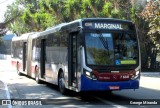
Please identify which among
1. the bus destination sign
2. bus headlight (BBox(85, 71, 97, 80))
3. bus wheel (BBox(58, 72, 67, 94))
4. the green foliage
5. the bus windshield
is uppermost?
the green foliage

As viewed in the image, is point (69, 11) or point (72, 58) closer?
point (72, 58)

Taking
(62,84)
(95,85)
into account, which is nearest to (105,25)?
(95,85)

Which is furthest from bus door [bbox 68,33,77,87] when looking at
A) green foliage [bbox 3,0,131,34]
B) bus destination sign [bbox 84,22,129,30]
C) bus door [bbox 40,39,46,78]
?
green foliage [bbox 3,0,131,34]

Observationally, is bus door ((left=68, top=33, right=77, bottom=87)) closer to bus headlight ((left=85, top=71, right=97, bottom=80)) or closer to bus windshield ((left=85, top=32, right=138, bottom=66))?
bus windshield ((left=85, top=32, right=138, bottom=66))

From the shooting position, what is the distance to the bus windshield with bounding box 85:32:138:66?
43.9 feet

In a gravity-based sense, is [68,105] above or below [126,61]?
below

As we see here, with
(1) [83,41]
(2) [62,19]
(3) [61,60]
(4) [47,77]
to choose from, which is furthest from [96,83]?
(2) [62,19]

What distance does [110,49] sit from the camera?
13.5 metres

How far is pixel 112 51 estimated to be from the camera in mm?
→ 13531

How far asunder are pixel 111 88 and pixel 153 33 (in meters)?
13.1

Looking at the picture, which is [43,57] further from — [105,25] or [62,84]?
[105,25]

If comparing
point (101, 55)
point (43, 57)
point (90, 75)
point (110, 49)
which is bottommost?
point (90, 75)

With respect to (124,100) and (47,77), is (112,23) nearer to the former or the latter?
(124,100)

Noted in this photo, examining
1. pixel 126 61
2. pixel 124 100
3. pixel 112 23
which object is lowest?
pixel 124 100
